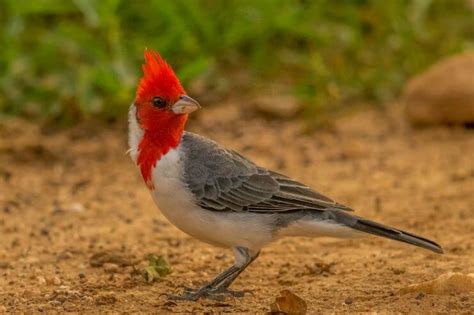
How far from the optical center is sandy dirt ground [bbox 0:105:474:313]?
5.44 meters

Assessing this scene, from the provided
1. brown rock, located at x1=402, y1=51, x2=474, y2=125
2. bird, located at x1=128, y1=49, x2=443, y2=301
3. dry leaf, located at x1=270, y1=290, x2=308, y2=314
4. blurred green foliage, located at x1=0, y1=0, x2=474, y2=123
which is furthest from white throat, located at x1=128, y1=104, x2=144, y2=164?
brown rock, located at x1=402, y1=51, x2=474, y2=125

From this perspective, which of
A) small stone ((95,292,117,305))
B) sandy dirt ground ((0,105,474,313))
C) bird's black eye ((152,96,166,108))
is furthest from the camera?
bird's black eye ((152,96,166,108))

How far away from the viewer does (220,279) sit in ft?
18.5

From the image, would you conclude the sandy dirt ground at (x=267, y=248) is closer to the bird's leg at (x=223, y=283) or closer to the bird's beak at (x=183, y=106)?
the bird's leg at (x=223, y=283)

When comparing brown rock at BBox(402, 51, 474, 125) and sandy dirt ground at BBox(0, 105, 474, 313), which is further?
brown rock at BBox(402, 51, 474, 125)

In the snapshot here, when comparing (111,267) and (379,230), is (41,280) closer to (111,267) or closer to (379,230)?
(111,267)

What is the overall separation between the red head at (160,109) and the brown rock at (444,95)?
369 centimetres

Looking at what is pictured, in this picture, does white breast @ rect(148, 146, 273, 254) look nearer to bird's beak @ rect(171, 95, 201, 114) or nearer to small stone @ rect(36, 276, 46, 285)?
bird's beak @ rect(171, 95, 201, 114)

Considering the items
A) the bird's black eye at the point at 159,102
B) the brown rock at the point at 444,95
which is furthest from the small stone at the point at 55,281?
the brown rock at the point at 444,95

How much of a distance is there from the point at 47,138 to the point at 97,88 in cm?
65

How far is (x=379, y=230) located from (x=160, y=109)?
1302 millimetres

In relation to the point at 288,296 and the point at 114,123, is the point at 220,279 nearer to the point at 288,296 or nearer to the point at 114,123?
the point at 288,296

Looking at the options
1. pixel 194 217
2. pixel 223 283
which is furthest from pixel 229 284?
pixel 194 217

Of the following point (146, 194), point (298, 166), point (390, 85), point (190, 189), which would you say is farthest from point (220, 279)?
point (390, 85)
